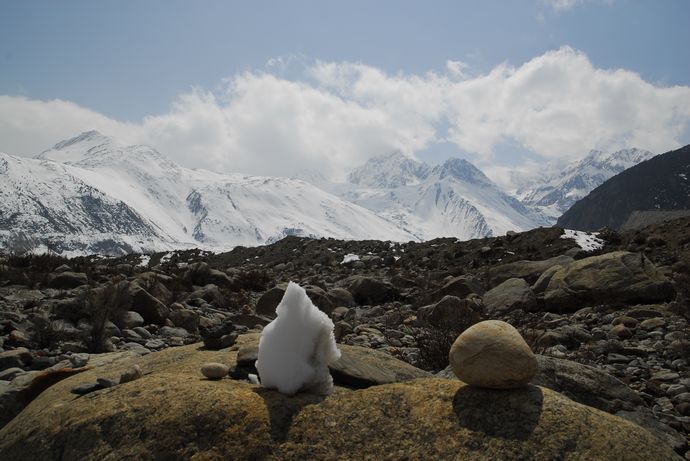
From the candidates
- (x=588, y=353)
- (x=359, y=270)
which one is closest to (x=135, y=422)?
(x=588, y=353)

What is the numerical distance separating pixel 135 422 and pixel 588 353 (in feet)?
19.2

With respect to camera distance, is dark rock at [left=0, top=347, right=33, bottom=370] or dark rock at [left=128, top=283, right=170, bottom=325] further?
dark rock at [left=128, top=283, right=170, bottom=325]

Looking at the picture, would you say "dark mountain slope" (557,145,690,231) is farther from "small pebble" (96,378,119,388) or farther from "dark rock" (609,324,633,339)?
"small pebble" (96,378,119,388)

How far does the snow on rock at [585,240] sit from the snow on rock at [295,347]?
16.5 meters

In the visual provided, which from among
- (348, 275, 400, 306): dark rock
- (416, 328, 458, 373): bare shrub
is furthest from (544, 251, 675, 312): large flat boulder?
(348, 275, 400, 306): dark rock

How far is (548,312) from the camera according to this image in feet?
33.8

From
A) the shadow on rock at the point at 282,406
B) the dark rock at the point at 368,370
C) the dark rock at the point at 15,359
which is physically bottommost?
the dark rock at the point at 15,359

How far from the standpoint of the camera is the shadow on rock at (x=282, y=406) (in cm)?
288

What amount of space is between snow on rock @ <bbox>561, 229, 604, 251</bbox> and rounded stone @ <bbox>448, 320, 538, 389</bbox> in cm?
1589

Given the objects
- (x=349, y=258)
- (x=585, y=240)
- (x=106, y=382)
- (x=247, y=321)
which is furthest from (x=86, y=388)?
(x=349, y=258)

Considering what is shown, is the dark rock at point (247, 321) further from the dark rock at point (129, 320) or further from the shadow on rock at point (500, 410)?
the shadow on rock at point (500, 410)

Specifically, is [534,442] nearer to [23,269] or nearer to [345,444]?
[345,444]

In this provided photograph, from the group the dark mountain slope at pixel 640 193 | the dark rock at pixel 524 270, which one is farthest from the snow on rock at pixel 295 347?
the dark mountain slope at pixel 640 193

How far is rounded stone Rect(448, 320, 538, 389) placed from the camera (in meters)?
3.10
